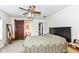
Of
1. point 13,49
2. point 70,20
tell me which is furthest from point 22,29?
point 70,20

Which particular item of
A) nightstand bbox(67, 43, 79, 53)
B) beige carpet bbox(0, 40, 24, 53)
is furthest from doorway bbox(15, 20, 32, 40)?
nightstand bbox(67, 43, 79, 53)

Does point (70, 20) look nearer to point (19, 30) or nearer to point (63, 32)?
point (63, 32)

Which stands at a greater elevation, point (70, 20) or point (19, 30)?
point (70, 20)

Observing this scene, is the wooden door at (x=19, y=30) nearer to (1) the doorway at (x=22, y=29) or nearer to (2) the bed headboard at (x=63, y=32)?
(1) the doorway at (x=22, y=29)

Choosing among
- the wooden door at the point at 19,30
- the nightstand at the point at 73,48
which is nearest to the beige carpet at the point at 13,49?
the wooden door at the point at 19,30

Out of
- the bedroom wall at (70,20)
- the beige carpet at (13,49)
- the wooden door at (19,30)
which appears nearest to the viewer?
the beige carpet at (13,49)

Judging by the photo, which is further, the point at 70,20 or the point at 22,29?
the point at 70,20

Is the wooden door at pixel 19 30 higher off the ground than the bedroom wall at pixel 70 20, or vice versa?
the bedroom wall at pixel 70 20

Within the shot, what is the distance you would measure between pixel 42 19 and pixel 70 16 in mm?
581
